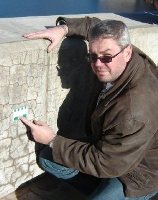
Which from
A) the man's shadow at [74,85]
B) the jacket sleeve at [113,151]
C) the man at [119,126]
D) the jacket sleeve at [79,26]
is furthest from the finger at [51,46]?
the jacket sleeve at [113,151]

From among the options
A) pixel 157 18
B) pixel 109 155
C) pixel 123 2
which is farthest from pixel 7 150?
pixel 123 2

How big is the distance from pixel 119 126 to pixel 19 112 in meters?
0.85

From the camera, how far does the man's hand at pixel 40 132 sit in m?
2.48

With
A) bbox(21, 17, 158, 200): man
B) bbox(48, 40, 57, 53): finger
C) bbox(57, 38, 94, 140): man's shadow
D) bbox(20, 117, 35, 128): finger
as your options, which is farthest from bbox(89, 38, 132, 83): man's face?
bbox(20, 117, 35, 128): finger

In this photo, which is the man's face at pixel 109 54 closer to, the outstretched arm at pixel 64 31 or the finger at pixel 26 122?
the outstretched arm at pixel 64 31

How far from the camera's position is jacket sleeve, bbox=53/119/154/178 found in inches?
82.7

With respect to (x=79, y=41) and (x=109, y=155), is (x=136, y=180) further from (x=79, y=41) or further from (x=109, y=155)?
(x=79, y=41)

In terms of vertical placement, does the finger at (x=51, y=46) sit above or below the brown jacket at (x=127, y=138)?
above

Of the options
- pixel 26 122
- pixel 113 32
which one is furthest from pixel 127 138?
pixel 26 122

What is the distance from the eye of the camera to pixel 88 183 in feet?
9.71

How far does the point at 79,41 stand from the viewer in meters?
2.85

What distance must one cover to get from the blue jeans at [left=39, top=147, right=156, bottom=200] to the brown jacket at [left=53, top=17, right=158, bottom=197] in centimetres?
6

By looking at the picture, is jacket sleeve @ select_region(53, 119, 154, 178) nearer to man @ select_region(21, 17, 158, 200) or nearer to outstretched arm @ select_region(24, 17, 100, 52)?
man @ select_region(21, 17, 158, 200)

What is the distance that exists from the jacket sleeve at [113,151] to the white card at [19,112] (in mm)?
468
